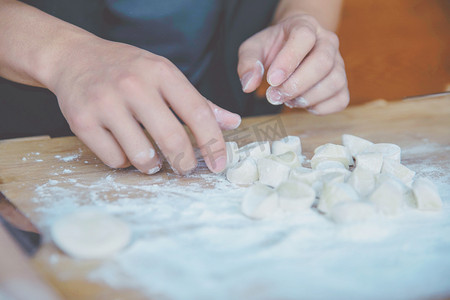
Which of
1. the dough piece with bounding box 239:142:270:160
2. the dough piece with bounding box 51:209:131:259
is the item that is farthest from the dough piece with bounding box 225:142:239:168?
the dough piece with bounding box 51:209:131:259

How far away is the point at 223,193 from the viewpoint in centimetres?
83

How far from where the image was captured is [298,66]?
41.4 inches

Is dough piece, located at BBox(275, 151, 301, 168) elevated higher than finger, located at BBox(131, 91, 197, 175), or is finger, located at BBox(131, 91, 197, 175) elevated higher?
finger, located at BBox(131, 91, 197, 175)

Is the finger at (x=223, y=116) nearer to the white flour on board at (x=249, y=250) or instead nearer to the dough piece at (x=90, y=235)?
the white flour on board at (x=249, y=250)

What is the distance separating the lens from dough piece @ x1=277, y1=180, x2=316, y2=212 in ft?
2.40

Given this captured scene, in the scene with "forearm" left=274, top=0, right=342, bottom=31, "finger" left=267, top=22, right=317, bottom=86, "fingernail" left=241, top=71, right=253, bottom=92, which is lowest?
"fingernail" left=241, top=71, right=253, bottom=92

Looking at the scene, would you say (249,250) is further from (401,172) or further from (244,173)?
(401,172)

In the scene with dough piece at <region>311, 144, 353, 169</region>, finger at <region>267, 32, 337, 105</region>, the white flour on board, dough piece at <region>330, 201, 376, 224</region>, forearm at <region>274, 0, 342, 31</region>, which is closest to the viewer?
the white flour on board

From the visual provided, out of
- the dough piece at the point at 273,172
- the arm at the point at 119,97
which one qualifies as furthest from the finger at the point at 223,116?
the dough piece at the point at 273,172

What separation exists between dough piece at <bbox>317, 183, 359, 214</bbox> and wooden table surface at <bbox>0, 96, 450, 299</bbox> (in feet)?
0.93

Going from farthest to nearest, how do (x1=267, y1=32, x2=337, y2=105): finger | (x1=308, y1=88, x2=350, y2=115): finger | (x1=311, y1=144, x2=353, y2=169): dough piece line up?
(x1=308, y1=88, x2=350, y2=115): finger, (x1=267, y1=32, x2=337, y2=105): finger, (x1=311, y1=144, x2=353, y2=169): dough piece

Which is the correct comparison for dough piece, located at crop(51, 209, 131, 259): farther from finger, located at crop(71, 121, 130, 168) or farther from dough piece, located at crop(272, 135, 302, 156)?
dough piece, located at crop(272, 135, 302, 156)

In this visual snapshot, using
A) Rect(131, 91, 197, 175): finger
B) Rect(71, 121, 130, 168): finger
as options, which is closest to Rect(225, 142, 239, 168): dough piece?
Rect(131, 91, 197, 175): finger

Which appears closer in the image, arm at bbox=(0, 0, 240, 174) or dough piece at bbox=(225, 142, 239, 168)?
arm at bbox=(0, 0, 240, 174)
